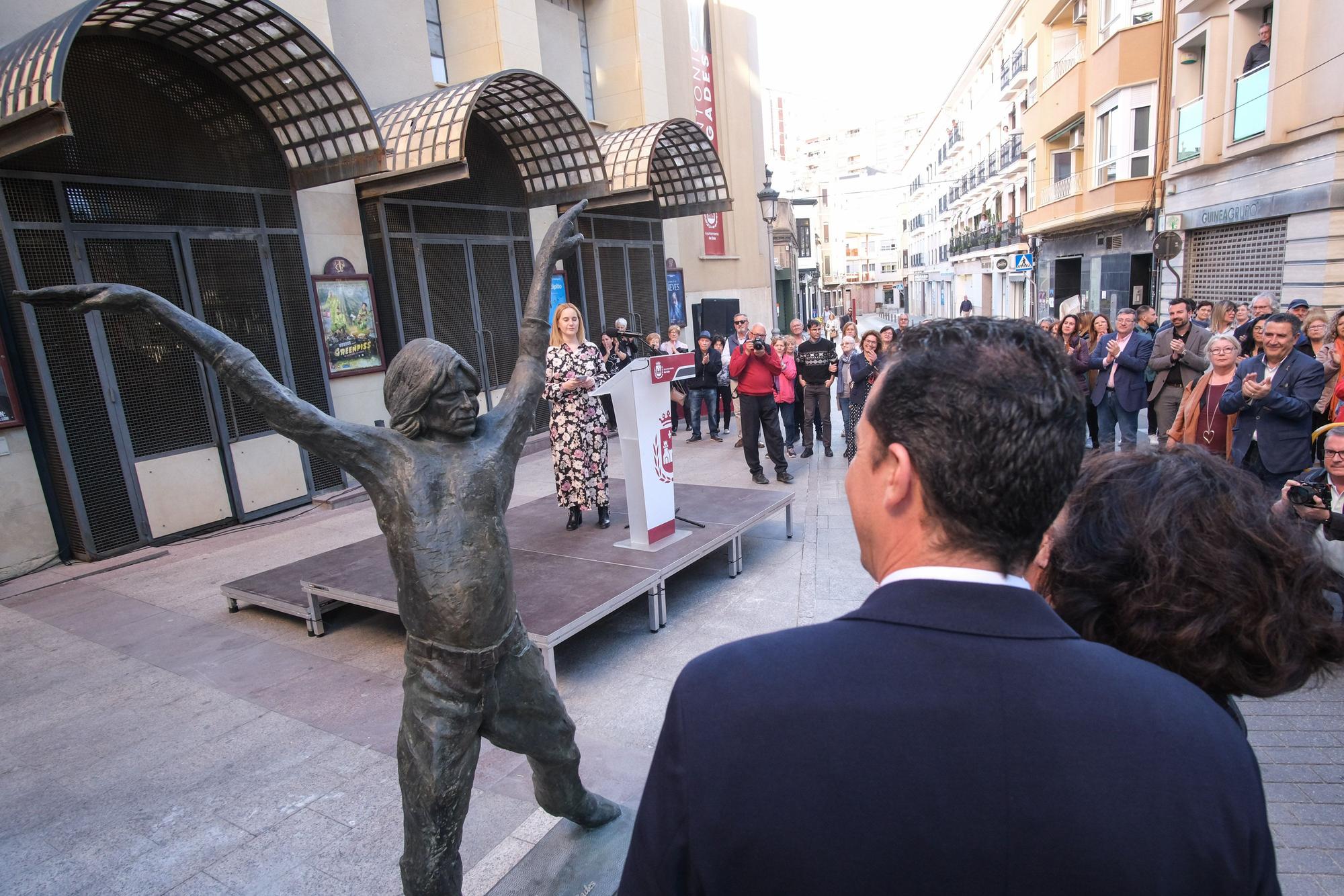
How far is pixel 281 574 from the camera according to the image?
231 inches

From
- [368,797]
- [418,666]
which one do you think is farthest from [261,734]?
[418,666]

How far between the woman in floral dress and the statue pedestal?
12.0ft

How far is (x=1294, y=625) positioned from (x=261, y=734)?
445 centimetres

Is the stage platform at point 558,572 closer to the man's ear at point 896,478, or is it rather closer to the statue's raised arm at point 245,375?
the statue's raised arm at point 245,375

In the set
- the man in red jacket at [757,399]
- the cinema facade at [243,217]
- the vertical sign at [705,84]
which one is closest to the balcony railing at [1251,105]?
the cinema facade at [243,217]

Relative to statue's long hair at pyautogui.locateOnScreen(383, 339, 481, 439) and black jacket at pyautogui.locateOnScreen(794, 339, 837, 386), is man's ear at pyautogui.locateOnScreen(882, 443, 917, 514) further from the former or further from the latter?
black jacket at pyautogui.locateOnScreen(794, 339, 837, 386)

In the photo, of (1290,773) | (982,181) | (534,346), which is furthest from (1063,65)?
(534,346)

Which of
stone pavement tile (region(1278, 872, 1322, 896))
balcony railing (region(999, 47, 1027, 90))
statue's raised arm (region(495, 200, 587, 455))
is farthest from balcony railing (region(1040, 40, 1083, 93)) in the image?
stone pavement tile (region(1278, 872, 1322, 896))

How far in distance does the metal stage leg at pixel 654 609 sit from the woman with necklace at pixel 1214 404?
13.3 ft

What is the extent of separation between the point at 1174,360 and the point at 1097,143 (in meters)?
15.0

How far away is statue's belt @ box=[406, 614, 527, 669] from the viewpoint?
8.09 ft

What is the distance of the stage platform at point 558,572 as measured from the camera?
15.4 feet

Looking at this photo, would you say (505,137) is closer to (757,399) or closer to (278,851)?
(757,399)

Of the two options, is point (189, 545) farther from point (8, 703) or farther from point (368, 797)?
point (368, 797)
